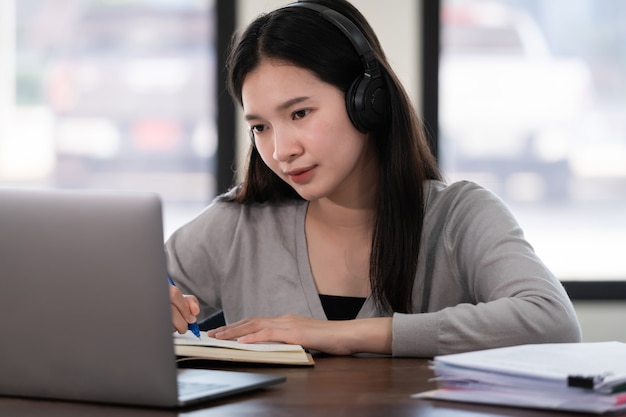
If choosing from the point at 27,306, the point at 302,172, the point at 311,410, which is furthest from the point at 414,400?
the point at 302,172

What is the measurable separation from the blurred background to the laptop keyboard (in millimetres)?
2506

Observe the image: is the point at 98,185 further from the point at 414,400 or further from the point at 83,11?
the point at 414,400

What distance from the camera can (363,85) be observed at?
1623 millimetres

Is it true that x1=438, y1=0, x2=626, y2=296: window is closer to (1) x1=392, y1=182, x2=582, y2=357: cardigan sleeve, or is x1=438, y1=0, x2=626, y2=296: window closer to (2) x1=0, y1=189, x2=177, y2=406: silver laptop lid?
(1) x1=392, y1=182, x2=582, y2=357: cardigan sleeve

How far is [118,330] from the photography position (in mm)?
961

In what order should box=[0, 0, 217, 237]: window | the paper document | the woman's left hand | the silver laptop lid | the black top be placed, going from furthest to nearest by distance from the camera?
box=[0, 0, 217, 237]: window → the black top → the woman's left hand → the paper document → the silver laptop lid

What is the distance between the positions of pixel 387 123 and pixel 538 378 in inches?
31.1

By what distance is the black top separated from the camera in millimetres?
1732

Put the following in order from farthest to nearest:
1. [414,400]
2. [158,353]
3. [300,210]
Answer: [300,210]
[414,400]
[158,353]

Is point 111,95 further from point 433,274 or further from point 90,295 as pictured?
point 90,295

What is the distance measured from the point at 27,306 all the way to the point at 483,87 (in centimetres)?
282

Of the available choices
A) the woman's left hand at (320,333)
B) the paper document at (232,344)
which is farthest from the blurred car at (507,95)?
the paper document at (232,344)

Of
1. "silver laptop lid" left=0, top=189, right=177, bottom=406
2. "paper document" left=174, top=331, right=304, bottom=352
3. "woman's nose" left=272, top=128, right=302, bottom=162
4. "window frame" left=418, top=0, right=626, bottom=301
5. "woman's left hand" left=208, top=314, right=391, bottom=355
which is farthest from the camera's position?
"window frame" left=418, top=0, right=626, bottom=301

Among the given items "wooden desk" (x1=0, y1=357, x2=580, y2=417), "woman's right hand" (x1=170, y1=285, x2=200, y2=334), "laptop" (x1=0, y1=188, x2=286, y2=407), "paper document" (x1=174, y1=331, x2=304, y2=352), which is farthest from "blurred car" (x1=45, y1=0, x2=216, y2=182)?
"laptop" (x1=0, y1=188, x2=286, y2=407)
